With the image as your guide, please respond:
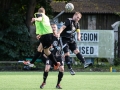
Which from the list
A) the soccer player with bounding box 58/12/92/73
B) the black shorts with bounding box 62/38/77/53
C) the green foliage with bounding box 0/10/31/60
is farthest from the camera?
the green foliage with bounding box 0/10/31/60

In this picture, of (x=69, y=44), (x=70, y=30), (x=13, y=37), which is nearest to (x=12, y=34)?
(x=13, y=37)

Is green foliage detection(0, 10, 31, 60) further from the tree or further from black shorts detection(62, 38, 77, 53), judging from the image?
black shorts detection(62, 38, 77, 53)

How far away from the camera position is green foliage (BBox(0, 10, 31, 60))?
33406mm

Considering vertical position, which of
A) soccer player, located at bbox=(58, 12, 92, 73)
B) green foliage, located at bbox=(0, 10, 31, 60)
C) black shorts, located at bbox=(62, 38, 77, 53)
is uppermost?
soccer player, located at bbox=(58, 12, 92, 73)

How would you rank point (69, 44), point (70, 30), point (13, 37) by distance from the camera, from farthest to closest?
point (13, 37), point (69, 44), point (70, 30)

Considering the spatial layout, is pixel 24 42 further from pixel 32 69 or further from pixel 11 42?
pixel 32 69

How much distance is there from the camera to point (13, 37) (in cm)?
3397

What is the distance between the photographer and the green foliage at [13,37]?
33406 mm

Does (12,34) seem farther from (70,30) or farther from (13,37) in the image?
(70,30)

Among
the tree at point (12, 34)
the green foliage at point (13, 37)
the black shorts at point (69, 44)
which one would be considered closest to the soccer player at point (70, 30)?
the black shorts at point (69, 44)

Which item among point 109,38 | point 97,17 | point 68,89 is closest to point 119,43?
point 109,38

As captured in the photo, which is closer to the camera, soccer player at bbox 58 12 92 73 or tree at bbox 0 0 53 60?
soccer player at bbox 58 12 92 73

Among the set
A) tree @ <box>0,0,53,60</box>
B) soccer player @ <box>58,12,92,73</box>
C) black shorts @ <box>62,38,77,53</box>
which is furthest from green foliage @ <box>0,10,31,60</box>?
soccer player @ <box>58,12,92,73</box>

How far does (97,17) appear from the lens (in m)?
65.9
